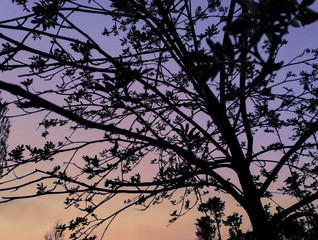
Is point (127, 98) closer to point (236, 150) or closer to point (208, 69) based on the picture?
point (208, 69)

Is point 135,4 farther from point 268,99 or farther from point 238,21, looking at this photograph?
point 238,21

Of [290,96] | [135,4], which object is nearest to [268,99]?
[290,96]

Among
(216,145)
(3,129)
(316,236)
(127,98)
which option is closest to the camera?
Answer: (127,98)

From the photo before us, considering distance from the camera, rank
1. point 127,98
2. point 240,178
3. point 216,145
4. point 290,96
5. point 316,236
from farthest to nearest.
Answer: point 290,96
point 216,145
point 240,178
point 316,236
point 127,98

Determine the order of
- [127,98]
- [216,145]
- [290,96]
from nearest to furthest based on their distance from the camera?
[127,98], [216,145], [290,96]

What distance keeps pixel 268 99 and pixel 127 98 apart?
3.79m

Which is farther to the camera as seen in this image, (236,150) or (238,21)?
(236,150)

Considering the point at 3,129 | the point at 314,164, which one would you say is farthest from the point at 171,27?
the point at 3,129

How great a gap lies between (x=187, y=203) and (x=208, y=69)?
4050 mm

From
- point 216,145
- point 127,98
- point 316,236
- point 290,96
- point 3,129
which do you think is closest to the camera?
point 127,98

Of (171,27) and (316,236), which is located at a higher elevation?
(171,27)

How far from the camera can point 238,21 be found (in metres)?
0.77

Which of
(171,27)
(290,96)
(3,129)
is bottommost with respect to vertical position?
(290,96)

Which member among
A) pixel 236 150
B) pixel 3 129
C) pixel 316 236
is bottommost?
pixel 316 236
